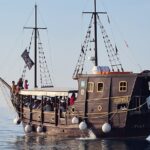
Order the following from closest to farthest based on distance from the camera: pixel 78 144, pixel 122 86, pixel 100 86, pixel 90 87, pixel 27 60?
pixel 78 144, pixel 122 86, pixel 100 86, pixel 90 87, pixel 27 60

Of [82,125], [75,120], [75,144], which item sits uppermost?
[75,120]

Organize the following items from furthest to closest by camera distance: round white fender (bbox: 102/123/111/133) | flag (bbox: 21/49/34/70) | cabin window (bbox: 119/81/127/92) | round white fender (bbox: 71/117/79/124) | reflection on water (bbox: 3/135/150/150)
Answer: flag (bbox: 21/49/34/70)
round white fender (bbox: 71/117/79/124)
round white fender (bbox: 102/123/111/133)
cabin window (bbox: 119/81/127/92)
reflection on water (bbox: 3/135/150/150)

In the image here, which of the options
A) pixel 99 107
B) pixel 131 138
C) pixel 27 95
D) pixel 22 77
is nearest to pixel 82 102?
pixel 99 107

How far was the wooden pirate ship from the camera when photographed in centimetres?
4206

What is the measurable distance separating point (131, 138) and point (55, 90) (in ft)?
25.1

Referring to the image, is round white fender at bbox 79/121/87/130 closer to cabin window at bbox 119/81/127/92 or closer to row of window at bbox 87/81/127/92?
row of window at bbox 87/81/127/92

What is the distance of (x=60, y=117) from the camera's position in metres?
46.2

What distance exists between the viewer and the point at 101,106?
4306cm

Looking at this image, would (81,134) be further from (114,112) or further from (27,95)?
(27,95)

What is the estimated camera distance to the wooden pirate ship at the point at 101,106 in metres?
42.1

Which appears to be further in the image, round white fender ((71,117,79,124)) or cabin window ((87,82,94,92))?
round white fender ((71,117,79,124))

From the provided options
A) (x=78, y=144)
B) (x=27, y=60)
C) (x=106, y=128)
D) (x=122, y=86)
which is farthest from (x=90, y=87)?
(x=27, y=60)

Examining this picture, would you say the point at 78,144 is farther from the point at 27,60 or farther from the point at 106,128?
the point at 27,60

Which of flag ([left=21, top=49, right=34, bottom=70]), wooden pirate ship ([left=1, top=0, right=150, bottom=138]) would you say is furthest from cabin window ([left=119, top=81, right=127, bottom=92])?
flag ([left=21, top=49, right=34, bottom=70])
